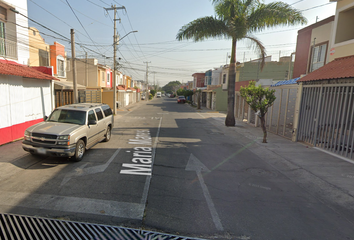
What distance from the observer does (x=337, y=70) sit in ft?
29.0

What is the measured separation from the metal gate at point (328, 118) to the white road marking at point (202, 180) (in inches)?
225

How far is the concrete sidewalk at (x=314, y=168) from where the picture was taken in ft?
18.7

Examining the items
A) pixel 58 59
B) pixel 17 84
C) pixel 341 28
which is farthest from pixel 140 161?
pixel 58 59

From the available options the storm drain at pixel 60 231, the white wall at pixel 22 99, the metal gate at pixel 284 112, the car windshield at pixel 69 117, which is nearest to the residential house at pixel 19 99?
the white wall at pixel 22 99

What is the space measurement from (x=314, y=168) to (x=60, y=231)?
7.74 meters

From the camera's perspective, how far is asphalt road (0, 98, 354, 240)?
4.14 m

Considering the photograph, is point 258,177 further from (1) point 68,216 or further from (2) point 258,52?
(2) point 258,52

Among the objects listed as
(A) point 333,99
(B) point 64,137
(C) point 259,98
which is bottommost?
(B) point 64,137

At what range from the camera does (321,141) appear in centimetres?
973

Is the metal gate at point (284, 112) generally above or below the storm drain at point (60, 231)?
above

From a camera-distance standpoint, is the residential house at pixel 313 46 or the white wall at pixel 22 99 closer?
the white wall at pixel 22 99

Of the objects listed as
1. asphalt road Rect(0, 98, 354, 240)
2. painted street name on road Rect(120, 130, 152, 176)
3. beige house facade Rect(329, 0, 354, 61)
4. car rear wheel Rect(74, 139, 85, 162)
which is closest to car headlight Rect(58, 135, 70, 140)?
car rear wheel Rect(74, 139, 85, 162)

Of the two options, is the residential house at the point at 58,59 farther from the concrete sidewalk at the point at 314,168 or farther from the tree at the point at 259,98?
the concrete sidewalk at the point at 314,168

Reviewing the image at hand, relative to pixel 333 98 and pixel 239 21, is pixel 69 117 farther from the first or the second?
pixel 239 21
